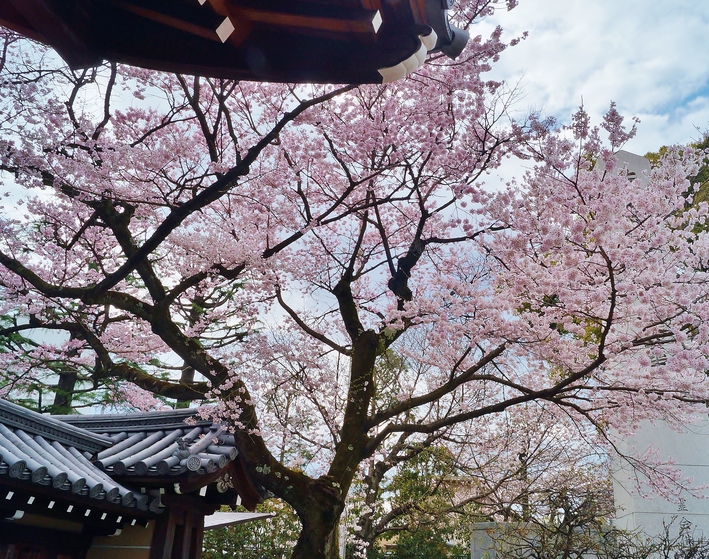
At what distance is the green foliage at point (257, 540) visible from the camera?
11594 mm

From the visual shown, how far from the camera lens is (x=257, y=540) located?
11859 millimetres

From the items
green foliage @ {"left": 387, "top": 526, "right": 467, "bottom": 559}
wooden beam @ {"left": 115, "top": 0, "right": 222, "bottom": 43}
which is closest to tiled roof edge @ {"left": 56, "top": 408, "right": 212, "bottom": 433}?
wooden beam @ {"left": 115, "top": 0, "right": 222, "bottom": 43}

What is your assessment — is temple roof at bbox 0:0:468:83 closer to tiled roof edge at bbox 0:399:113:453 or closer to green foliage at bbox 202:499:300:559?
tiled roof edge at bbox 0:399:113:453

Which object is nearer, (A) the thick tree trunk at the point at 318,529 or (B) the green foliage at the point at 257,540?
(A) the thick tree trunk at the point at 318,529

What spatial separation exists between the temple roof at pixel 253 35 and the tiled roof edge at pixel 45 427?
458 centimetres

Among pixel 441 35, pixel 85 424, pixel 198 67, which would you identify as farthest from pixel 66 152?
pixel 441 35

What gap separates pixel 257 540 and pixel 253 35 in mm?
12112

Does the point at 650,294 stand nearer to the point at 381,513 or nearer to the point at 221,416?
the point at 221,416

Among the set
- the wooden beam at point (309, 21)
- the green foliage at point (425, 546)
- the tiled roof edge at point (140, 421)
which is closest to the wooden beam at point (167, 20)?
the wooden beam at point (309, 21)

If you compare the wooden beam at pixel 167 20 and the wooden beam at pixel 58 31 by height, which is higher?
the wooden beam at pixel 167 20

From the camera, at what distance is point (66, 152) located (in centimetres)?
608

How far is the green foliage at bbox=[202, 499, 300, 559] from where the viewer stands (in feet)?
38.0

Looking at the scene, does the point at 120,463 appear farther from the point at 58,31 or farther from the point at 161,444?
the point at 58,31

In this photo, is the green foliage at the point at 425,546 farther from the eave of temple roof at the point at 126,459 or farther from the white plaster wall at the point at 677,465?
the eave of temple roof at the point at 126,459
